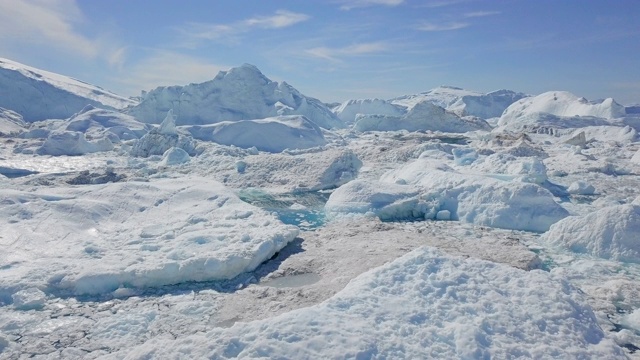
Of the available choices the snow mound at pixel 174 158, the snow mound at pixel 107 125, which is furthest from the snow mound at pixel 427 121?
the snow mound at pixel 174 158

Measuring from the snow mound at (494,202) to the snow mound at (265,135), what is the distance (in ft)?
40.6

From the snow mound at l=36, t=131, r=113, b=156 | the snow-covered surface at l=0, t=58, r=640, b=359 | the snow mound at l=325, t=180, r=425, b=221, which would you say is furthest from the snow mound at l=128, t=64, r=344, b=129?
the snow mound at l=325, t=180, r=425, b=221

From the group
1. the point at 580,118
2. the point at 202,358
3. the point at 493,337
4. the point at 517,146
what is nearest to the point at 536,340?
the point at 493,337

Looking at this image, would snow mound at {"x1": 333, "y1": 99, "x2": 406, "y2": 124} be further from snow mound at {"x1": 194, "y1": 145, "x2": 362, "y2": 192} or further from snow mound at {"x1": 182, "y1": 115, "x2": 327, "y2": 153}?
snow mound at {"x1": 194, "y1": 145, "x2": 362, "y2": 192}

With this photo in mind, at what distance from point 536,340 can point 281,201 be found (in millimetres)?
8095

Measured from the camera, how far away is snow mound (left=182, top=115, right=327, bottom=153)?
72.4 ft

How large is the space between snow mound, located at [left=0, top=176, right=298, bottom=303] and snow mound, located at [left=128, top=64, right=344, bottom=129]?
23.6 metres

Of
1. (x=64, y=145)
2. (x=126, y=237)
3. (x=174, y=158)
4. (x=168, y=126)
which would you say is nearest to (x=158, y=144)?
(x=168, y=126)

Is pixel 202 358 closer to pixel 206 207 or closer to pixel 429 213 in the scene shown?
pixel 206 207

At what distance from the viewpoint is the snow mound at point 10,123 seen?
25891mm

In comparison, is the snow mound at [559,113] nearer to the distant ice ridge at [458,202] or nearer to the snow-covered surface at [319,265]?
the snow-covered surface at [319,265]

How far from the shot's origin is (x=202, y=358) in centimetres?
314

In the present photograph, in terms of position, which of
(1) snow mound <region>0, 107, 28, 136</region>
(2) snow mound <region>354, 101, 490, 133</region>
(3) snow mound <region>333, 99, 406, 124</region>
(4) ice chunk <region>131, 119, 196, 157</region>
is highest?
(3) snow mound <region>333, 99, 406, 124</region>

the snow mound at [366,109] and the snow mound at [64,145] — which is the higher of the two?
the snow mound at [366,109]
